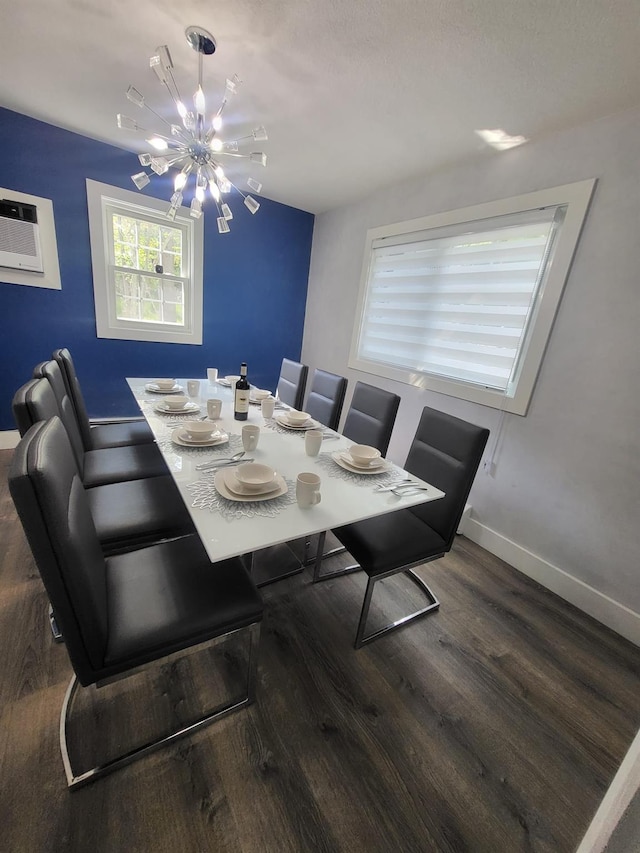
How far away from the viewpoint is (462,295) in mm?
2291

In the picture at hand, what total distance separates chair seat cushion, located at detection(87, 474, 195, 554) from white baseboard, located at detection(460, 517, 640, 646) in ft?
6.14

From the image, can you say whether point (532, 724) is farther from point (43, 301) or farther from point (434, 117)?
point (43, 301)

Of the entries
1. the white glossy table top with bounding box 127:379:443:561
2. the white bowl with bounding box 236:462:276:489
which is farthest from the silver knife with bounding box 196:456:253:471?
the white bowl with bounding box 236:462:276:489

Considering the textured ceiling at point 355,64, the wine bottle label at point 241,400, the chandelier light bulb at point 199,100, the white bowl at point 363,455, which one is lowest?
the white bowl at point 363,455

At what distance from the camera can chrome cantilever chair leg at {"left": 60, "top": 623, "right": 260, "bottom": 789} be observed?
94cm

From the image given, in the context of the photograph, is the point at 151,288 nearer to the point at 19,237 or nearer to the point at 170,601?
the point at 19,237

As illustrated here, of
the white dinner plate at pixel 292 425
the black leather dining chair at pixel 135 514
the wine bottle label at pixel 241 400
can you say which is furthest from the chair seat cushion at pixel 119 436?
the white dinner plate at pixel 292 425

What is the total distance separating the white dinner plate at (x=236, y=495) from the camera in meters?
1.05

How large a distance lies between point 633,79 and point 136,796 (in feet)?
10.3

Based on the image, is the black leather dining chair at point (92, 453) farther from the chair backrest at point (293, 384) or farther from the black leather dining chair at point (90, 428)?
the chair backrest at point (293, 384)

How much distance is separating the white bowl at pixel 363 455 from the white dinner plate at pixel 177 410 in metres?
0.94

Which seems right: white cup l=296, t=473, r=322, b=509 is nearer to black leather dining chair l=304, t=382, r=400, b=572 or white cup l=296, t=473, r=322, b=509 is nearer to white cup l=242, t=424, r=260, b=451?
white cup l=242, t=424, r=260, b=451

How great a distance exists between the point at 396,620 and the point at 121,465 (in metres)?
1.60

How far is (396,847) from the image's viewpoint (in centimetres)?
90
